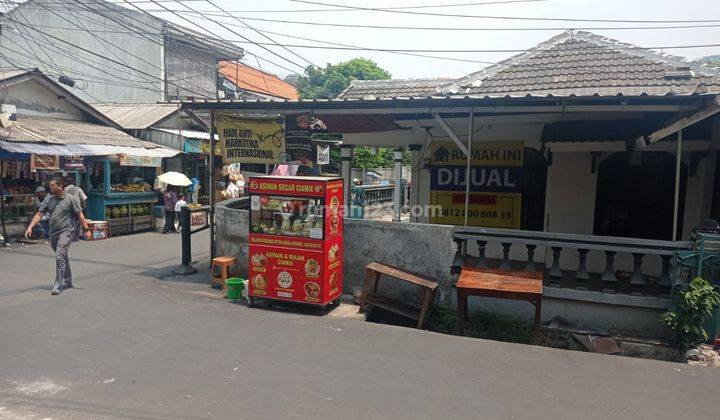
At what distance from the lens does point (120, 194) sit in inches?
580

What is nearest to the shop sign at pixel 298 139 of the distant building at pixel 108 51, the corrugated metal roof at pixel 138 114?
the corrugated metal roof at pixel 138 114

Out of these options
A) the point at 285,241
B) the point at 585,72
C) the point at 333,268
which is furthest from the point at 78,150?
the point at 585,72

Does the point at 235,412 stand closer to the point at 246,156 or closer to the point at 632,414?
the point at 632,414

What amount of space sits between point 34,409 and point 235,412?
1.63 meters

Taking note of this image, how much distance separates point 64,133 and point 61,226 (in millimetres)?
7108

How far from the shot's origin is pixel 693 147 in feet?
24.7

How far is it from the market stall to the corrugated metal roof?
5.92 feet

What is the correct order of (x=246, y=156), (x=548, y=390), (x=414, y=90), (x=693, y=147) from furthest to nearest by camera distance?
(x=414, y=90) < (x=246, y=156) < (x=693, y=147) < (x=548, y=390)

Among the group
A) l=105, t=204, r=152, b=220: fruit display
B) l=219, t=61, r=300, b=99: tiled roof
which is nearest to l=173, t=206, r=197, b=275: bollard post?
l=105, t=204, r=152, b=220: fruit display

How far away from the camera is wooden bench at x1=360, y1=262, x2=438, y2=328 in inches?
265

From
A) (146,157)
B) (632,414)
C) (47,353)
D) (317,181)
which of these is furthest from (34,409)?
(146,157)

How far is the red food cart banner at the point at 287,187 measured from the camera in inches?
273

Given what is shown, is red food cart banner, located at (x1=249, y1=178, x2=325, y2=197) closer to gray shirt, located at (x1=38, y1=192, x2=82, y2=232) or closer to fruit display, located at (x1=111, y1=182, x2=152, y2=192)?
gray shirt, located at (x1=38, y1=192, x2=82, y2=232)

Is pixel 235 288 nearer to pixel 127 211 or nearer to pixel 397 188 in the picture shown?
pixel 397 188
